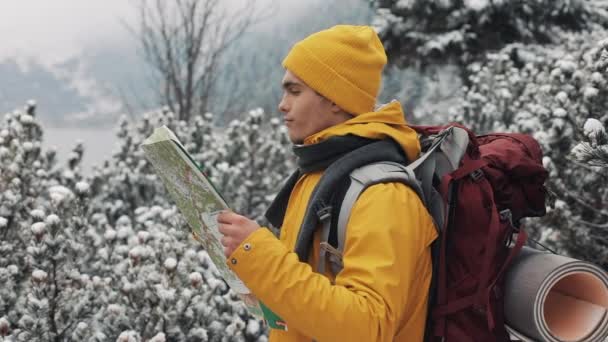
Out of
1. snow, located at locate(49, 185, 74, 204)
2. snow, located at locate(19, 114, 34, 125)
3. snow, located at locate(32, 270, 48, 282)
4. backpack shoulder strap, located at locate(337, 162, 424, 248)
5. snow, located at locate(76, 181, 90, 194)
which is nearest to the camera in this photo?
backpack shoulder strap, located at locate(337, 162, 424, 248)

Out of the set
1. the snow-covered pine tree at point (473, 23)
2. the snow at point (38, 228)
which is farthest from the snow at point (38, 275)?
the snow-covered pine tree at point (473, 23)

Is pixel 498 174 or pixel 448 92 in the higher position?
pixel 498 174

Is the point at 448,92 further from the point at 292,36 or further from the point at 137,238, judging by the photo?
the point at 137,238

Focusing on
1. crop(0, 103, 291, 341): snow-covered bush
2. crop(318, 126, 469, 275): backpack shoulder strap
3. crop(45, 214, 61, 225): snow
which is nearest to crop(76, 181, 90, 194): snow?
crop(0, 103, 291, 341): snow-covered bush

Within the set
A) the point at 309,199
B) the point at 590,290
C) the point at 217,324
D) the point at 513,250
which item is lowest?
the point at 217,324

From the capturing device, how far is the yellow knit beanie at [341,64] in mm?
1479

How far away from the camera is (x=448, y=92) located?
14141 mm

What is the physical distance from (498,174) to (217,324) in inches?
81.1

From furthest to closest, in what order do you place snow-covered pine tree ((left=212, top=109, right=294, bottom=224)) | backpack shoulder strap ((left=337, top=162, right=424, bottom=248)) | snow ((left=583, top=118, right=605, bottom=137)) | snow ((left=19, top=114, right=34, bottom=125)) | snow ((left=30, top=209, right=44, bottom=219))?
snow-covered pine tree ((left=212, top=109, right=294, bottom=224)), snow ((left=19, top=114, right=34, bottom=125)), snow ((left=30, top=209, right=44, bottom=219)), snow ((left=583, top=118, right=605, bottom=137)), backpack shoulder strap ((left=337, top=162, right=424, bottom=248))

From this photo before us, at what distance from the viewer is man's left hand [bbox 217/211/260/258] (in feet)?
4.20

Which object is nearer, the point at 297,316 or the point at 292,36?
the point at 297,316

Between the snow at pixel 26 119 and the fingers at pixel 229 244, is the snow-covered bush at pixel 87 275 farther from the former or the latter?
the fingers at pixel 229 244

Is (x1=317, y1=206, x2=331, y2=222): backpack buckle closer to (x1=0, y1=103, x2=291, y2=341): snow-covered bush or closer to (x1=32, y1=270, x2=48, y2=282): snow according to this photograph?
(x1=0, y1=103, x2=291, y2=341): snow-covered bush

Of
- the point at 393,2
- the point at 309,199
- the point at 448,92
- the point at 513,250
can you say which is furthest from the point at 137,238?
the point at 448,92
